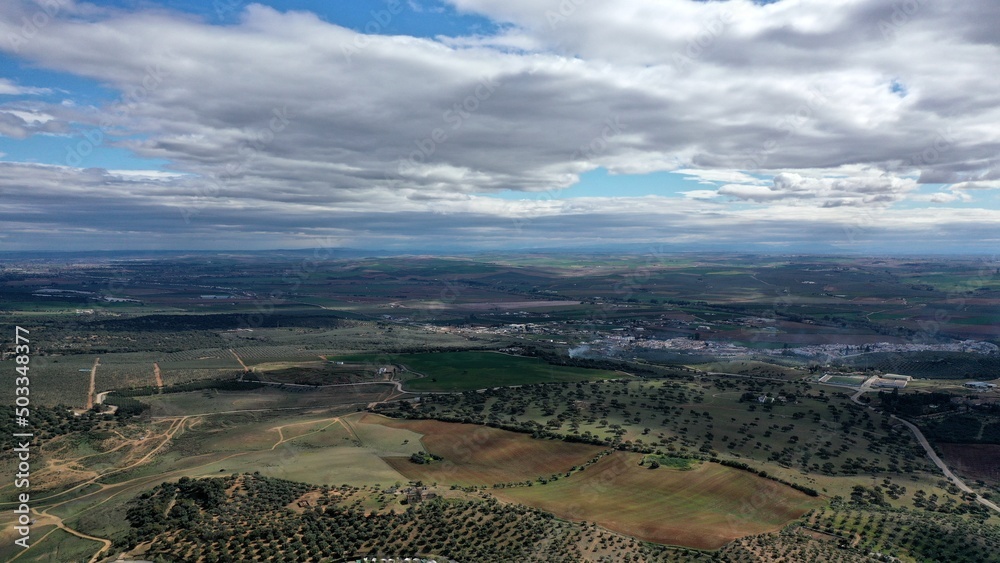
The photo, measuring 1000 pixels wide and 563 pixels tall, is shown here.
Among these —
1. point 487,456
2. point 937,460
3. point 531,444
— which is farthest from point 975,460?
point 487,456

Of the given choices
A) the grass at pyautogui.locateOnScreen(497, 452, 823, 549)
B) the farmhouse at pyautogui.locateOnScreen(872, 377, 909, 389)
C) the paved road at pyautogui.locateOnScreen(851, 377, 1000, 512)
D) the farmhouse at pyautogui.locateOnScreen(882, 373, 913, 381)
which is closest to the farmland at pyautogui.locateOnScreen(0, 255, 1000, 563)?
the grass at pyautogui.locateOnScreen(497, 452, 823, 549)

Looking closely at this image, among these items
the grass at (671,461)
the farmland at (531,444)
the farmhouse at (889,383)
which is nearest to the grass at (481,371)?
the farmland at (531,444)

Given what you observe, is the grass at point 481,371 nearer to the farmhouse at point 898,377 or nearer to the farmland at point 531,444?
the farmland at point 531,444

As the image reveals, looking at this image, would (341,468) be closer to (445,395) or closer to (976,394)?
(445,395)

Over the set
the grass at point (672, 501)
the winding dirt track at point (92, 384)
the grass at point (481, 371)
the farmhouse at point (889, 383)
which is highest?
the grass at point (672, 501)

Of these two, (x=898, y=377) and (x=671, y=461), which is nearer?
(x=671, y=461)

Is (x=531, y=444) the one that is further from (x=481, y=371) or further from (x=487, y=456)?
(x=481, y=371)

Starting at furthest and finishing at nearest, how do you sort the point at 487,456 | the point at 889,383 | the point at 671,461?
the point at 889,383 → the point at 487,456 → the point at 671,461

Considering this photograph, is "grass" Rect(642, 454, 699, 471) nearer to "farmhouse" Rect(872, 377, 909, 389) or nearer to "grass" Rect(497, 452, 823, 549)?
"grass" Rect(497, 452, 823, 549)

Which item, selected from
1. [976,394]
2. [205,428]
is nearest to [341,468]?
[205,428]
